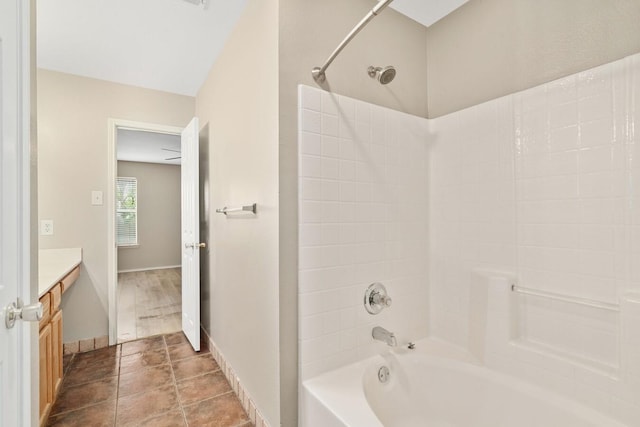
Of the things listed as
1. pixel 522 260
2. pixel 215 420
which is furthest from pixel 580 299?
pixel 215 420

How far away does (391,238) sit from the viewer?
170 centimetres

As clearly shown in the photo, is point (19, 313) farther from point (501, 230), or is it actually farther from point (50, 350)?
point (501, 230)

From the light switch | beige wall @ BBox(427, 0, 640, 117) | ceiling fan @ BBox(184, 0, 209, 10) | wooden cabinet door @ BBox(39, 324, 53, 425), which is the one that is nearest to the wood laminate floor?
wooden cabinet door @ BBox(39, 324, 53, 425)

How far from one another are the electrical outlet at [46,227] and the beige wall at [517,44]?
10.4 feet

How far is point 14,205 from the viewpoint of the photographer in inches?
35.3

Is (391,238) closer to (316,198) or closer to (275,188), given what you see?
(316,198)

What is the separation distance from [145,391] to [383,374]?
1.65 metres

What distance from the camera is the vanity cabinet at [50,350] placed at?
1589 mm

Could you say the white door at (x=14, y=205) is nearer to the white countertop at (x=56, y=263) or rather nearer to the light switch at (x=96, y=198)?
the white countertop at (x=56, y=263)

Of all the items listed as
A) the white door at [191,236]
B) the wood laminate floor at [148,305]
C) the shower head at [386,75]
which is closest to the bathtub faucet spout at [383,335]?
the shower head at [386,75]

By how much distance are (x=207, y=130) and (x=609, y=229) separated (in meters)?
2.81

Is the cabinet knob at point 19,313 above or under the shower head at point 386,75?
under

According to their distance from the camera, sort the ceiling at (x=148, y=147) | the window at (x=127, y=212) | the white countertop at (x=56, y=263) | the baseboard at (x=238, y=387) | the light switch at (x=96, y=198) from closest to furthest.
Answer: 1. the baseboard at (x=238, y=387)
2. the white countertop at (x=56, y=263)
3. the light switch at (x=96, y=198)
4. the ceiling at (x=148, y=147)
5. the window at (x=127, y=212)

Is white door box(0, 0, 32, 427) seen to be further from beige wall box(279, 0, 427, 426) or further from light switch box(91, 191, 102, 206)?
light switch box(91, 191, 102, 206)
